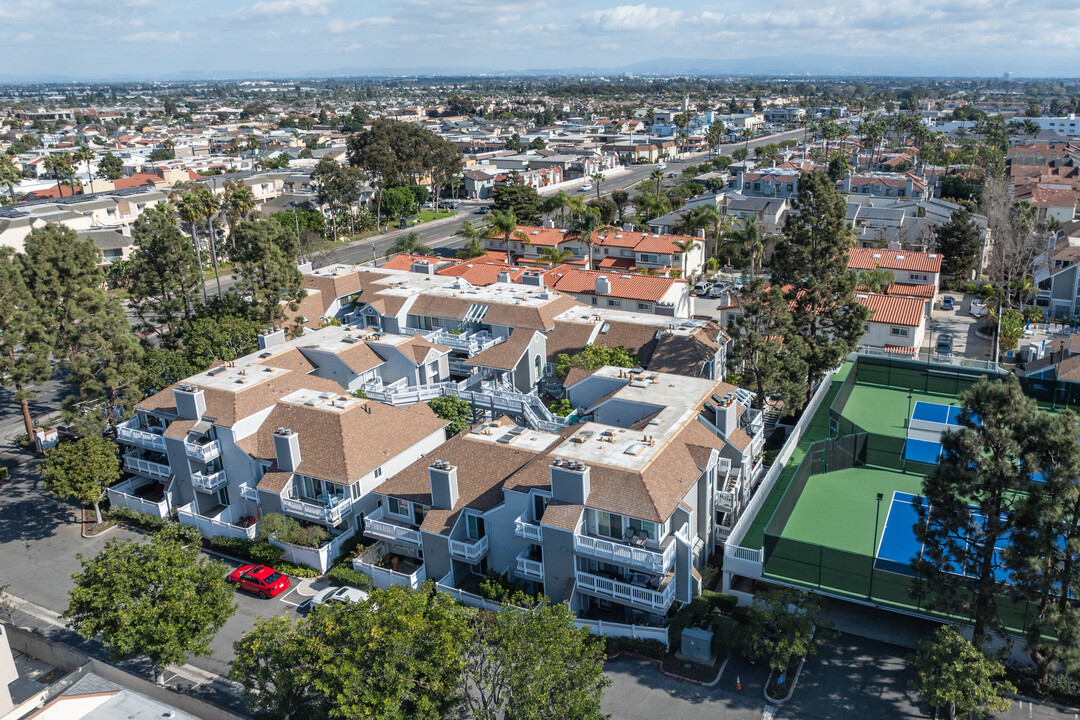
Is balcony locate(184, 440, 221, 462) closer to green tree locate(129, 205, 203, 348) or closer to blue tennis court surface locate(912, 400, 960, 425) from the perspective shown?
green tree locate(129, 205, 203, 348)

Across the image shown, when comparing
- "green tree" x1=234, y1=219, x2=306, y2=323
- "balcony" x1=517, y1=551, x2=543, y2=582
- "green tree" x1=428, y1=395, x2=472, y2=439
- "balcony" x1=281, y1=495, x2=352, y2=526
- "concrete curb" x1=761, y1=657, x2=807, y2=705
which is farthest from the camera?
"green tree" x1=234, y1=219, x2=306, y2=323

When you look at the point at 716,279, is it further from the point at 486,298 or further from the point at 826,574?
the point at 826,574

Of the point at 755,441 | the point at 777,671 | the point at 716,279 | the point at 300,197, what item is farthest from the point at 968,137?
the point at 777,671

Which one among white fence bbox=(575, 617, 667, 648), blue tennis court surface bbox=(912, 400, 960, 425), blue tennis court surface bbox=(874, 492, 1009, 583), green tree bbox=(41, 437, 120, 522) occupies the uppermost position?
green tree bbox=(41, 437, 120, 522)

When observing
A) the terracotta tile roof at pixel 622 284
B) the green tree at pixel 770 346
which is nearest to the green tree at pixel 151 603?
the green tree at pixel 770 346

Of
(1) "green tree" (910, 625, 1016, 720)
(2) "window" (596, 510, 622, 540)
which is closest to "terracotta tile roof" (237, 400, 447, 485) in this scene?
(2) "window" (596, 510, 622, 540)

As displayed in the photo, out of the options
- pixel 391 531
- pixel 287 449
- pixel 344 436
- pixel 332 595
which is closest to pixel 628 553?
pixel 391 531

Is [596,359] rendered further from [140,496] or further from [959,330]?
[959,330]
